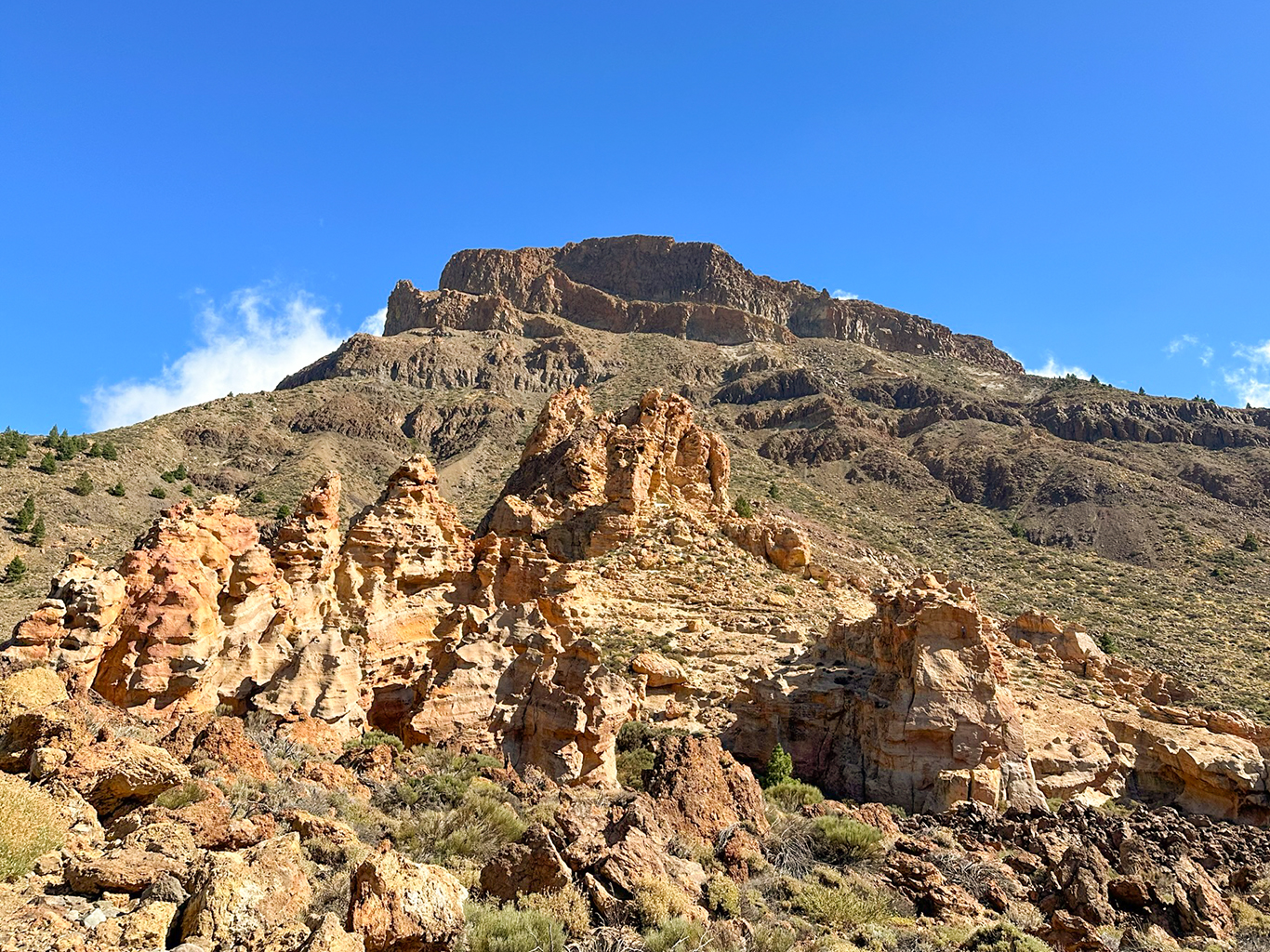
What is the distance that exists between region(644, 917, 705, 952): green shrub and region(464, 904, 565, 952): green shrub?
802mm

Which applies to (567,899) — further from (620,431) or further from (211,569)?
(620,431)

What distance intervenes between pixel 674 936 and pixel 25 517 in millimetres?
56382

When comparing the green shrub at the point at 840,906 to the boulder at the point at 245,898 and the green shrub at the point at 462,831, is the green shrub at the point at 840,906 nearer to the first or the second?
the green shrub at the point at 462,831

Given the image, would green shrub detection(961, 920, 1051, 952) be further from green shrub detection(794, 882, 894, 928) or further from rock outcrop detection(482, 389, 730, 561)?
rock outcrop detection(482, 389, 730, 561)

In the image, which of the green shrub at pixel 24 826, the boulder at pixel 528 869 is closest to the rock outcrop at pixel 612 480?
the boulder at pixel 528 869

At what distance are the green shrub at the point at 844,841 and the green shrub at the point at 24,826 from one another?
9.52 metres

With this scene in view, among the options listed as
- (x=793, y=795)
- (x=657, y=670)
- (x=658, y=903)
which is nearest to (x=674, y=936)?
(x=658, y=903)

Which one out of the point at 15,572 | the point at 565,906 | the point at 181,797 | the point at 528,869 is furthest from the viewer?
the point at 15,572

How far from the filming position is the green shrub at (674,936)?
712 cm

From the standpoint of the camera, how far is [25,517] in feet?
162

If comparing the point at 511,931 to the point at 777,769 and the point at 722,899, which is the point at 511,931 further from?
the point at 777,769

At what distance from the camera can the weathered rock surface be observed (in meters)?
5.85

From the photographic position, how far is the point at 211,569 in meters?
15.5

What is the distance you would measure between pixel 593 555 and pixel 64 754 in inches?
802
